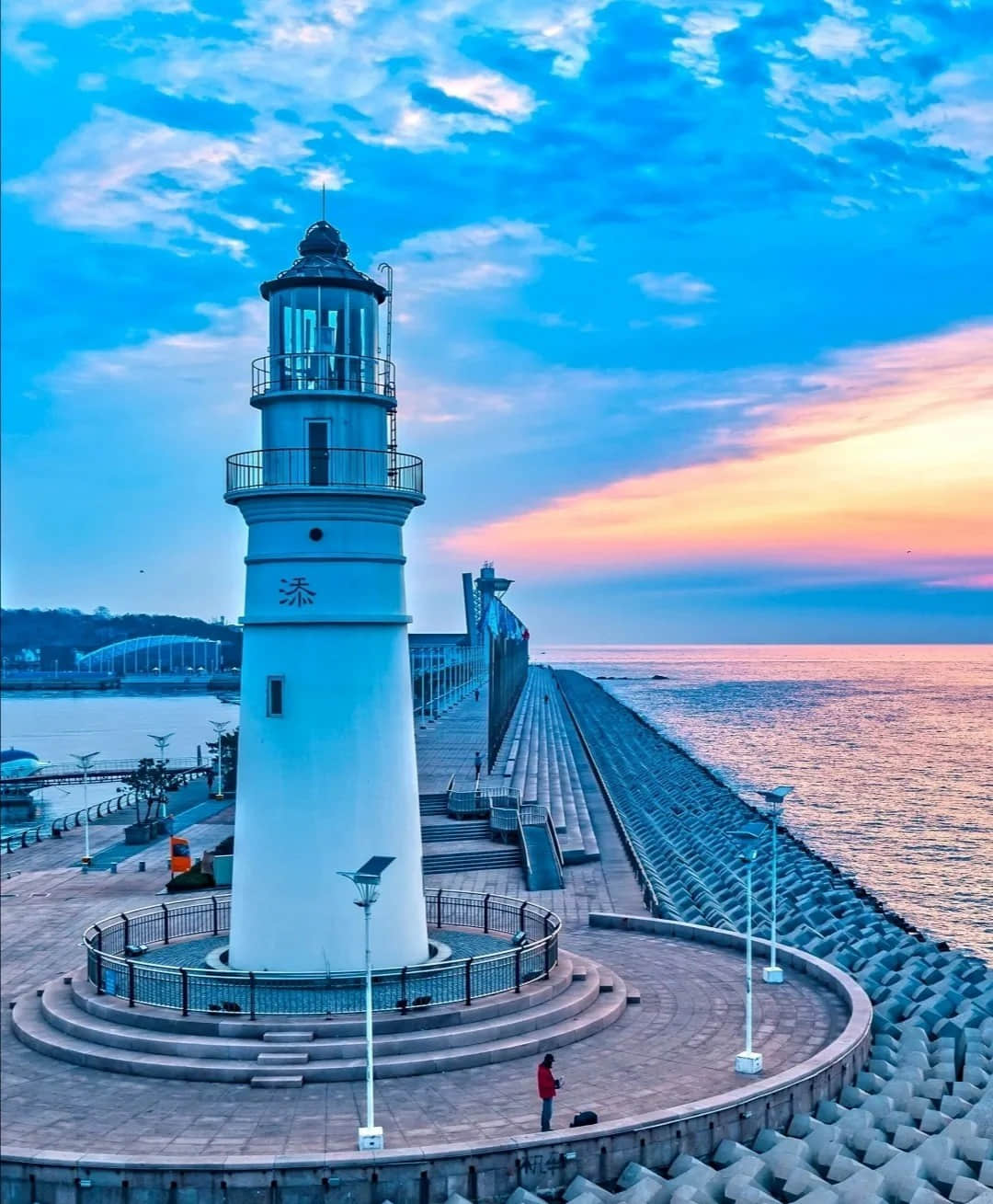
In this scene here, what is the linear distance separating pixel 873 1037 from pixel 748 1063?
150 inches

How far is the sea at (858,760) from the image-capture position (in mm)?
40344

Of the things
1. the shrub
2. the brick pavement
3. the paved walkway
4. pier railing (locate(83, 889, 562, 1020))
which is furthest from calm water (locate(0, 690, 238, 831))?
the brick pavement

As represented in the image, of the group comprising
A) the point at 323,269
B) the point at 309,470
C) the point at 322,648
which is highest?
the point at 323,269

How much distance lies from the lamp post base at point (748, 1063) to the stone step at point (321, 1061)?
2154 mm

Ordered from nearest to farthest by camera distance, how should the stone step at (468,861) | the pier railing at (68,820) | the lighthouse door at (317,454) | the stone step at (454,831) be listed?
1. the lighthouse door at (317,454)
2. the stone step at (468,861)
3. the stone step at (454,831)
4. the pier railing at (68,820)

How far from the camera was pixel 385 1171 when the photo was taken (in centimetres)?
1228

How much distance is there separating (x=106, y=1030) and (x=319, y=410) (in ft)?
26.6

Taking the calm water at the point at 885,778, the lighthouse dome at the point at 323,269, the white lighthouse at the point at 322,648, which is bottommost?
the calm water at the point at 885,778

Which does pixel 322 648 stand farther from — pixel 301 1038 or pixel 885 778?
pixel 885 778

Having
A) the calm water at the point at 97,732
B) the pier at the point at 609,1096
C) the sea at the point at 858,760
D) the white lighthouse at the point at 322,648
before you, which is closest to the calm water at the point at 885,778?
the sea at the point at 858,760

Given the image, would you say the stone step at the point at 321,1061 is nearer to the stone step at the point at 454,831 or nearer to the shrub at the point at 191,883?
the shrub at the point at 191,883

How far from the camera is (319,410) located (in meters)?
17.1

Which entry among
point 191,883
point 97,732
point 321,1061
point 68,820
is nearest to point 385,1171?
point 321,1061

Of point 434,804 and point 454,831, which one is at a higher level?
point 434,804
